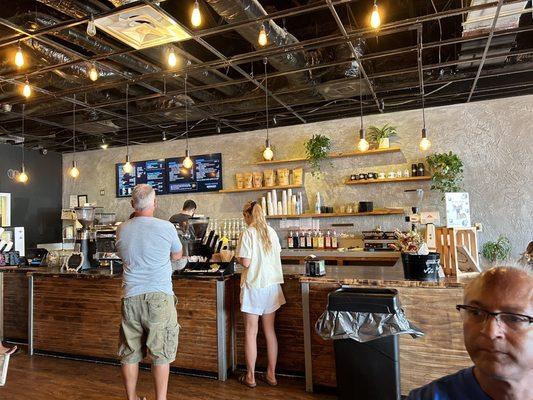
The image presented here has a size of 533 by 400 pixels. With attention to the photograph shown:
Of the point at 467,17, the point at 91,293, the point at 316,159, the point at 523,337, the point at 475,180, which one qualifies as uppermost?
the point at 467,17

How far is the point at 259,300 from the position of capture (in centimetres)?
335

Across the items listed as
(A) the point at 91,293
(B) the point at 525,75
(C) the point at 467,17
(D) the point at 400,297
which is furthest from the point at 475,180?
(A) the point at 91,293

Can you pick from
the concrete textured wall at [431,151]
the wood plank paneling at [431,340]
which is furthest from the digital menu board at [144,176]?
the wood plank paneling at [431,340]

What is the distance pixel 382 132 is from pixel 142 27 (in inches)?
161

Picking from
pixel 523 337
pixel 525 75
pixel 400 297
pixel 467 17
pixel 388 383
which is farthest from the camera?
pixel 525 75

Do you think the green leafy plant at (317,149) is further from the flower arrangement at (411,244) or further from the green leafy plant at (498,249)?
the flower arrangement at (411,244)

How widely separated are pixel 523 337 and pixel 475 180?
561 centimetres

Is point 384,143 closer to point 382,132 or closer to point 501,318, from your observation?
point 382,132

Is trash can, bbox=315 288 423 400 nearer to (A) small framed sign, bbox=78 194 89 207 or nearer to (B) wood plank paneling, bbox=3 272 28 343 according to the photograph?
(B) wood plank paneling, bbox=3 272 28 343

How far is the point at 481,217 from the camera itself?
588cm

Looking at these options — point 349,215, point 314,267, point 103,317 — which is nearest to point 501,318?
point 314,267

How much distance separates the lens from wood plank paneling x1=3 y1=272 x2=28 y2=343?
4816mm

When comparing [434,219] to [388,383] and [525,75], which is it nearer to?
[525,75]

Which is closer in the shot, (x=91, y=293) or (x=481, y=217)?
(x=91, y=293)
